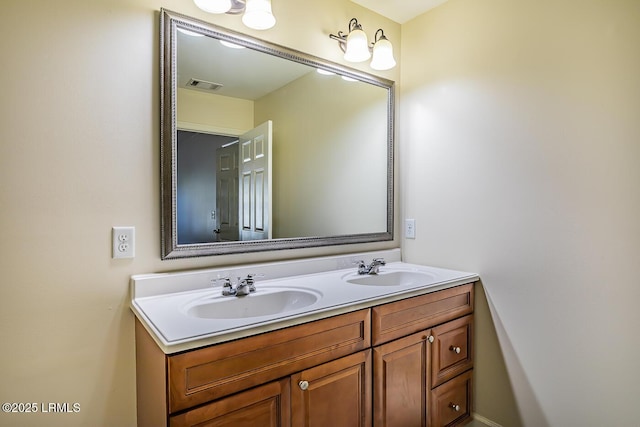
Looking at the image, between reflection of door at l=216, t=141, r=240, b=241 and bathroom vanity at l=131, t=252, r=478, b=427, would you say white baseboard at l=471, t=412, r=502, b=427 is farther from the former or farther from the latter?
reflection of door at l=216, t=141, r=240, b=241

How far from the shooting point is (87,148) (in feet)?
4.13

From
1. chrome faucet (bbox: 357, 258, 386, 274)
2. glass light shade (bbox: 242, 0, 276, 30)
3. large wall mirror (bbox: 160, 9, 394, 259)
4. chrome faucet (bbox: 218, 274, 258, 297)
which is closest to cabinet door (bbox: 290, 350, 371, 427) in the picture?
chrome faucet (bbox: 218, 274, 258, 297)

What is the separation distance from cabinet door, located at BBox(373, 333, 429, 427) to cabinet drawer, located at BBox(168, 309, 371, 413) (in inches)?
6.0

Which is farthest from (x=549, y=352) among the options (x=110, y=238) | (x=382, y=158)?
(x=110, y=238)

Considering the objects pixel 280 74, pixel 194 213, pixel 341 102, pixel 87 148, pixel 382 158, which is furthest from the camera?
pixel 382 158

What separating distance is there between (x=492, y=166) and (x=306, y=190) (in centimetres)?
94

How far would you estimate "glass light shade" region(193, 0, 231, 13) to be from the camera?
1.39 meters

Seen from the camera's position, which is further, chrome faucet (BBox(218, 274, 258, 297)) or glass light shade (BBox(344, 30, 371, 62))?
glass light shade (BBox(344, 30, 371, 62))

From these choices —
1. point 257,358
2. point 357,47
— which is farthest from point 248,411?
point 357,47

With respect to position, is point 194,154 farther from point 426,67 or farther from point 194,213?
point 426,67

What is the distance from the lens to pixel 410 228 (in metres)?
2.17

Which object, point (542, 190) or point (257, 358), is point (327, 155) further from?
point (257, 358)

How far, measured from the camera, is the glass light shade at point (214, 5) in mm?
1390

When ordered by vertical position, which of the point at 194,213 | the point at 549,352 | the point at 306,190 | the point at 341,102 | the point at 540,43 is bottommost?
the point at 549,352
